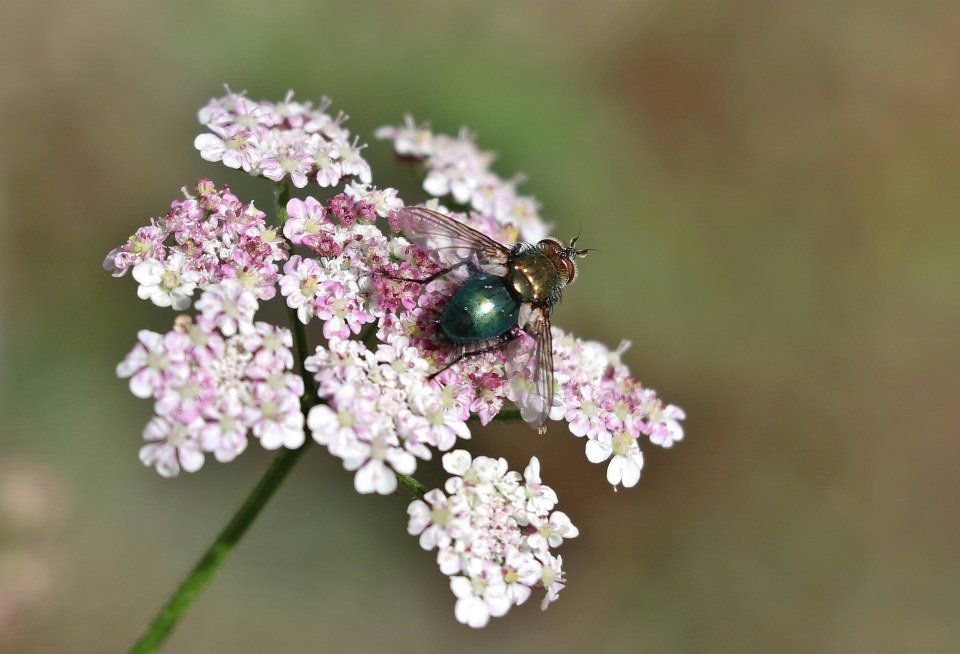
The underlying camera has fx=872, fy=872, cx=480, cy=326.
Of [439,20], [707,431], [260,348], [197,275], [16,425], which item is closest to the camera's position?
[260,348]

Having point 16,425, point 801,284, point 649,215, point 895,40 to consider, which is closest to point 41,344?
point 16,425

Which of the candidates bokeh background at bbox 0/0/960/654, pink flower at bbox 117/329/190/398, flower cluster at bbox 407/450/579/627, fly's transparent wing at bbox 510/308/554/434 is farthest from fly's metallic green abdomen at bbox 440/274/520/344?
bokeh background at bbox 0/0/960/654

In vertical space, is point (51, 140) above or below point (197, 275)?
above

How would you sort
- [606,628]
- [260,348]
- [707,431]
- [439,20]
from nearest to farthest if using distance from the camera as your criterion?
[260,348] < [606,628] < [707,431] < [439,20]

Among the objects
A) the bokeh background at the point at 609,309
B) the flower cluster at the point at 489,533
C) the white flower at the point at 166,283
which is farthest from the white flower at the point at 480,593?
the bokeh background at the point at 609,309

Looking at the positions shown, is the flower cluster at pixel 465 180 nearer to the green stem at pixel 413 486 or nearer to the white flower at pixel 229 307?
the white flower at pixel 229 307

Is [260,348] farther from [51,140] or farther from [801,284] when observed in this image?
[801,284]

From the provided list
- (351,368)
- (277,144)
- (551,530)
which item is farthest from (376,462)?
(277,144)
